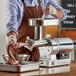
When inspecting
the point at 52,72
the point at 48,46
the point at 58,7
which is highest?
the point at 58,7

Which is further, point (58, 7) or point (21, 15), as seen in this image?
point (58, 7)

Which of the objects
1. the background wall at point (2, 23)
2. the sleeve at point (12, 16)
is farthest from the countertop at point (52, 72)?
the background wall at point (2, 23)

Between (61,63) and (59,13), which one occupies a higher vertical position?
(59,13)

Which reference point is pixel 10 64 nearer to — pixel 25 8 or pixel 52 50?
pixel 52 50

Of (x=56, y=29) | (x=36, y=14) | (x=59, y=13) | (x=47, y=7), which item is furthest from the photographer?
(x=56, y=29)

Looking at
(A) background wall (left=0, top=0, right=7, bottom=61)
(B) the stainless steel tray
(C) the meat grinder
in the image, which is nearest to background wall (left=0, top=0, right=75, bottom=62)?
(A) background wall (left=0, top=0, right=7, bottom=61)

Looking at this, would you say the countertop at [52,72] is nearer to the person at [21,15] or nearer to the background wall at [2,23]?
the person at [21,15]

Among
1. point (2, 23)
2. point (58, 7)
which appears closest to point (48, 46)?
point (2, 23)

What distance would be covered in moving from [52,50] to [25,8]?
747 millimetres

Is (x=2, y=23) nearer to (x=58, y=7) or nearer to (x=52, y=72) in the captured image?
(x=58, y=7)

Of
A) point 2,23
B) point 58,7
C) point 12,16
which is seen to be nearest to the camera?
point 12,16

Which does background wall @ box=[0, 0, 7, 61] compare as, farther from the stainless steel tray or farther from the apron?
the stainless steel tray

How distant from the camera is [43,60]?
197cm

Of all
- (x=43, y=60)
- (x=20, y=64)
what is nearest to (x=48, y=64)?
(x=43, y=60)
